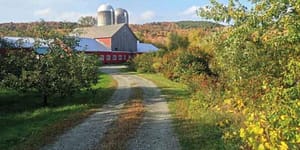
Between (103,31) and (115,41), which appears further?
(103,31)

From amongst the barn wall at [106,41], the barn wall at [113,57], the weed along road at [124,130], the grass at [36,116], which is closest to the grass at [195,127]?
the weed along road at [124,130]

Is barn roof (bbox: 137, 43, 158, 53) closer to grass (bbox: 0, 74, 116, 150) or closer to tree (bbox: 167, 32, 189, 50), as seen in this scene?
tree (bbox: 167, 32, 189, 50)

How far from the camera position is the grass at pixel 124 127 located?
12.7 meters

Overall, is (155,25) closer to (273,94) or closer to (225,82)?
(225,82)

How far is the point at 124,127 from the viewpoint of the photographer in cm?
1587

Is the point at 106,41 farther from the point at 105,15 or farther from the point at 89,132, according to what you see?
the point at 89,132

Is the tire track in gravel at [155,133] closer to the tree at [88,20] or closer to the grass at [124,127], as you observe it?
the grass at [124,127]

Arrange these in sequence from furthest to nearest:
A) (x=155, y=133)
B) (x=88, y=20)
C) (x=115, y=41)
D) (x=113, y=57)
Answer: (x=88, y=20) < (x=115, y=41) < (x=113, y=57) < (x=155, y=133)

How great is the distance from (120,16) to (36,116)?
91.0 m

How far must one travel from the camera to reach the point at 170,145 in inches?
493

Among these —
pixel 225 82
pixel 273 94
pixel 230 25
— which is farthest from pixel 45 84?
pixel 273 94

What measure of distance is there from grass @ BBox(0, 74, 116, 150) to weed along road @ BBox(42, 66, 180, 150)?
659 mm

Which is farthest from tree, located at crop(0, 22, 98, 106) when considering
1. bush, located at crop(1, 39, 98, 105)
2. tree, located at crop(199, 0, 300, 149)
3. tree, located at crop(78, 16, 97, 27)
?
tree, located at crop(78, 16, 97, 27)

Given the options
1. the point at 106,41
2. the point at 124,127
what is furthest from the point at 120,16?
the point at 124,127
